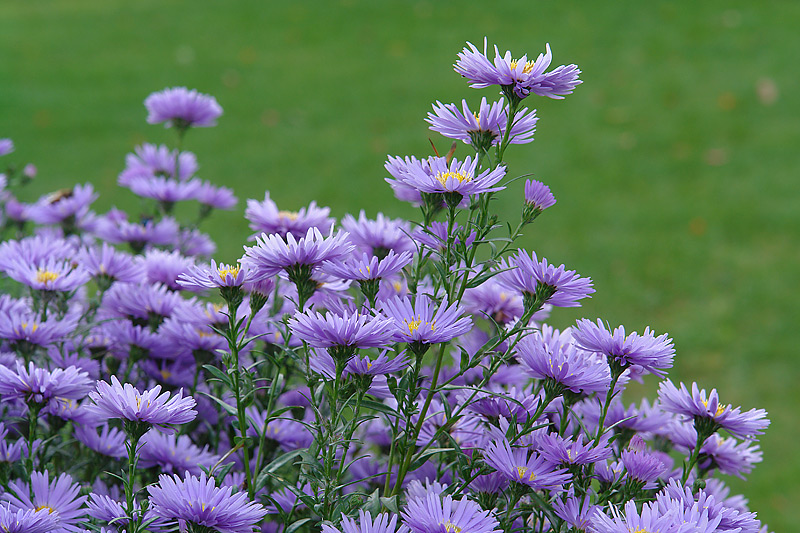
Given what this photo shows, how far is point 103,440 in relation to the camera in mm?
1058

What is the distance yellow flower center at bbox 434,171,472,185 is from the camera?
880mm

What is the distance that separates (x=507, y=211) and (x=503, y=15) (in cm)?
246

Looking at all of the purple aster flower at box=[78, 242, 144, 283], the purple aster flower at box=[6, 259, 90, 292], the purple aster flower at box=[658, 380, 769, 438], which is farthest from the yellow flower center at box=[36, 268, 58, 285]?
the purple aster flower at box=[658, 380, 769, 438]

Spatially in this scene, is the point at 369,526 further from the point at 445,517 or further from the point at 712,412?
the point at 712,412

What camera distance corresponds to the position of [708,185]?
148 inches

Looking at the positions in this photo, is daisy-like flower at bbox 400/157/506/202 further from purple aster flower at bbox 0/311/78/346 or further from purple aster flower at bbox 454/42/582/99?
purple aster flower at bbox 0/311/78/346

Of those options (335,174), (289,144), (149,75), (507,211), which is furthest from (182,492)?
(149,75)

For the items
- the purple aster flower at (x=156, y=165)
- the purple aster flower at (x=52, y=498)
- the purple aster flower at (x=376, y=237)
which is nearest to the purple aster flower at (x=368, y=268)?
the purple aster flower at (x=376, y=237)

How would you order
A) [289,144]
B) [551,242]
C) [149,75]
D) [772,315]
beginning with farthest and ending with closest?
[149,75], [289,144], [551,242], [772,315]

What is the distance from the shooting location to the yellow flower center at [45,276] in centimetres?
114

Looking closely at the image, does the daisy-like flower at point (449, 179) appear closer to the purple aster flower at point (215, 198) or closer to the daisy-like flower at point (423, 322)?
the daisy-like flower at point (423, 322)

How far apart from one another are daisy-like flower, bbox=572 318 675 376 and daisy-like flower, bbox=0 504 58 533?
21.2 inches

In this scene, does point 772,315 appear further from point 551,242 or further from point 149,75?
point 149,75

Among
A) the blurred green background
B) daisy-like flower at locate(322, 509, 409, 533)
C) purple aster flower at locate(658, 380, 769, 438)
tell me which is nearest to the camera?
daisy-like flower at locate(322, 509, 409, 533)
